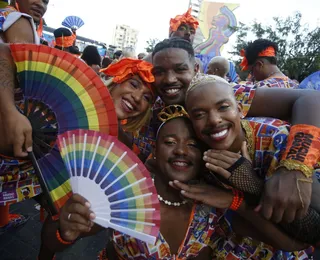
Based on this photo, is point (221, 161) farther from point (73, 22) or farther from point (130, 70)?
point (73, 22)

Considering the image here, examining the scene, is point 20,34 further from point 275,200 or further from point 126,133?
point 275,200

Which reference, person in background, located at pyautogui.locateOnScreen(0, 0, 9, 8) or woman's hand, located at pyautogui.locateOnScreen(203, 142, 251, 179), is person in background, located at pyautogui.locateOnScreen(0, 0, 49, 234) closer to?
person in background, located at pyautogui.locateOnScreen(0, 0, 9, 8)

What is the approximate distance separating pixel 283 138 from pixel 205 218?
2.24 feet

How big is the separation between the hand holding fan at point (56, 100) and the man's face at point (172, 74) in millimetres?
752

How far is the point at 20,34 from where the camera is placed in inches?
70.7

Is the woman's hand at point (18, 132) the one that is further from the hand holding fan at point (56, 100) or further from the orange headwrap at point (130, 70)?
the orange headwrap at point (130, 70)

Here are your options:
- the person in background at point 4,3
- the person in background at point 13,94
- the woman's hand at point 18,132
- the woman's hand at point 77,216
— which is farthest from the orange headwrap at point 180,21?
the woman's hand at point 77,216

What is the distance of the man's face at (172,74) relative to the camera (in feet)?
7.11

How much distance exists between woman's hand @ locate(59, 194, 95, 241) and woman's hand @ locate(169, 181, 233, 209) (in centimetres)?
65

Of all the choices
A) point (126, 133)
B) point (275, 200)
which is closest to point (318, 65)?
point (126, 133)

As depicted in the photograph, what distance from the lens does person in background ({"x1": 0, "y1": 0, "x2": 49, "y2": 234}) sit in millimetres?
1362

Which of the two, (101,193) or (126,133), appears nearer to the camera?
(101,193)

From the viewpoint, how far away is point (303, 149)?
4.47ft

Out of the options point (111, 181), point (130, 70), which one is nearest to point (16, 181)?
point (130, 70)
